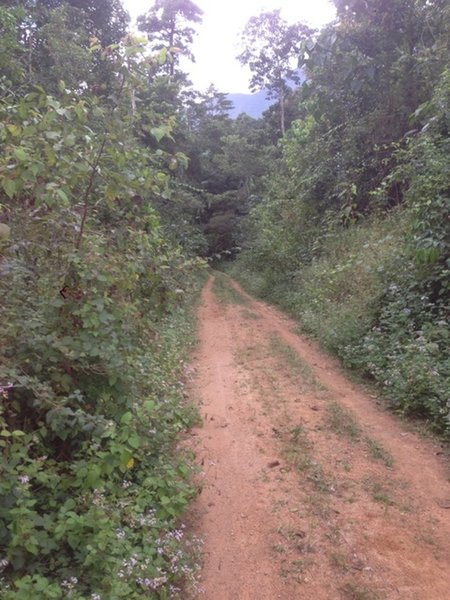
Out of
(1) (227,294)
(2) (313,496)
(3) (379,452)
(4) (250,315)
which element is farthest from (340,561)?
(1) (227,294)

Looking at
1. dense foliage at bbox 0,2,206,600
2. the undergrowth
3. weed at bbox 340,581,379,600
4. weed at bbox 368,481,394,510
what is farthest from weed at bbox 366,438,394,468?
dense foliage at bbox 0,2,206,600

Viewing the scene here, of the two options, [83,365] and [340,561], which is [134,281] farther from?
[340,561]

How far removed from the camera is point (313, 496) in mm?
3736

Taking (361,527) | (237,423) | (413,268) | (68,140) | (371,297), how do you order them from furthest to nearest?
1. (371,297)
2. (413,268)
3. (237,423)
4. (361,527)
5. (68,140)

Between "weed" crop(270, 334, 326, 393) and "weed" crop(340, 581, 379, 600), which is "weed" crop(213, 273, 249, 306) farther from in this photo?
"weed" crop(340, 581, 379, 600)

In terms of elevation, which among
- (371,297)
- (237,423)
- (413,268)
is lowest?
(237,423)

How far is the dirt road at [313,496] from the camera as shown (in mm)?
2914

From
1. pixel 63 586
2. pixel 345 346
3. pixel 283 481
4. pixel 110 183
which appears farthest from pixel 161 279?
pixel 345 346

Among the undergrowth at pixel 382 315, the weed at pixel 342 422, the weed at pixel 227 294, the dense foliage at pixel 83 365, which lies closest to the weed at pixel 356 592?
the dense foliage at pixel 83 365

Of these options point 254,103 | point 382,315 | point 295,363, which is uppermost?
point 254,103

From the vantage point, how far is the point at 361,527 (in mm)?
3361

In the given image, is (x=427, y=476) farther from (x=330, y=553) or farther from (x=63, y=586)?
(x=63, y=586)

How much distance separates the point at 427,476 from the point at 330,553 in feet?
4.72

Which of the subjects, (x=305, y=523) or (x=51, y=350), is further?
(x=305, y=523)
